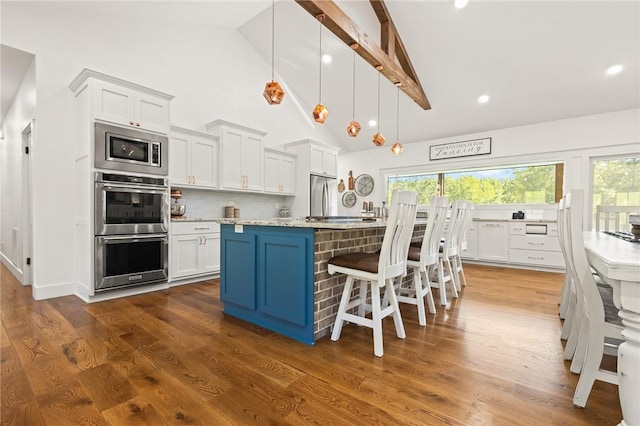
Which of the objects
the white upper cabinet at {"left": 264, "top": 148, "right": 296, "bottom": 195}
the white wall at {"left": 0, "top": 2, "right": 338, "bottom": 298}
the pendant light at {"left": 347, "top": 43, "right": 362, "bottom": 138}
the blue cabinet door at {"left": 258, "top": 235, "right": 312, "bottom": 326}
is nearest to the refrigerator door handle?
the white upper cabinet at {"left": 264, "top": 148, "right": 296, "bottom": 195}

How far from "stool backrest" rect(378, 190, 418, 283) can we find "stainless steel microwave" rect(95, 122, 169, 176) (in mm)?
2910

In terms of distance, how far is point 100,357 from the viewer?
1.89 meters

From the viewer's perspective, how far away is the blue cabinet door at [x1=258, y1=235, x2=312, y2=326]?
2.13 meters

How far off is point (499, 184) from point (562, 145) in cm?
116

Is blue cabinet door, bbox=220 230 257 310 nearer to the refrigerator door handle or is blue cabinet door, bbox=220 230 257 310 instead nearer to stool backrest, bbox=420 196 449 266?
stool backrest, bbox=420 196 449 266

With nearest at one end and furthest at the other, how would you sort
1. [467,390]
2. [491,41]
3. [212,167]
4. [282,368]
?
[467,390] → [282,368] → [491,41] → [212,167]

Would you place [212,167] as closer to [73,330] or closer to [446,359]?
[73,330]

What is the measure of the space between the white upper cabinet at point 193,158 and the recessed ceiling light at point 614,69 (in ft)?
18.3

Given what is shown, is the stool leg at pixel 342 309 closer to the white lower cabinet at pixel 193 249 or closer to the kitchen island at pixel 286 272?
the kitchen island at pixel 286 272

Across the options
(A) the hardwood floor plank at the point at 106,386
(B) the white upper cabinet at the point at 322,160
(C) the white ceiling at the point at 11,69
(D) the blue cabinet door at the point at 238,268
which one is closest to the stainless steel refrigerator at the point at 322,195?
(B) the white upper cabinet at the point at 322,160

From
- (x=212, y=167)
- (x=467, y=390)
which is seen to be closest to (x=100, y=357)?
(x=467, y=390)

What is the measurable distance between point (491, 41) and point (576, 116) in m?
2.14

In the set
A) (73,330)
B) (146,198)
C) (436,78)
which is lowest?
(73,330)

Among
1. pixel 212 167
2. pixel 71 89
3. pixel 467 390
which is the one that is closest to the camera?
pixel 467 390
